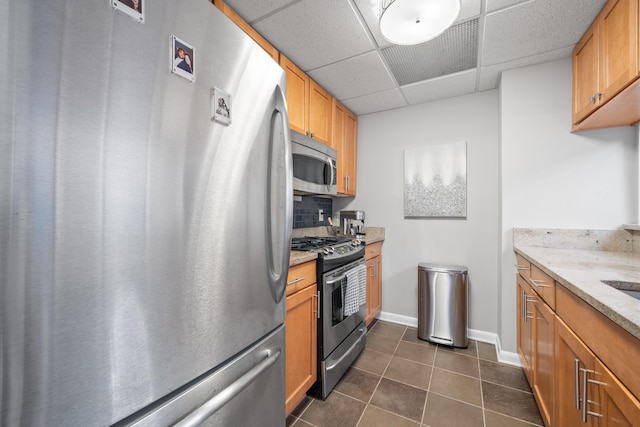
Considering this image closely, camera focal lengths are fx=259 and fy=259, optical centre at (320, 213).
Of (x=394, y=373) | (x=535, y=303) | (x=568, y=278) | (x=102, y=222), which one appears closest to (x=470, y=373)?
(x=394, y=373)

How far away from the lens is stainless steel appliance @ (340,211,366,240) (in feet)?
9.38

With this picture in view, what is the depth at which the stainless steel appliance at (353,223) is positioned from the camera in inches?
113

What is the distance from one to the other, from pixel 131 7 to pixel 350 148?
2.55 meters

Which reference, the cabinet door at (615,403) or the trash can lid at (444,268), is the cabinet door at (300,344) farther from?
the trash can lid at (444,268)

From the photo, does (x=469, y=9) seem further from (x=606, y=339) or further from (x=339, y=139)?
(x=606, y=339)

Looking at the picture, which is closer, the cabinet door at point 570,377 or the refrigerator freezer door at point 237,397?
the refrigerator freezer door at point 237,397

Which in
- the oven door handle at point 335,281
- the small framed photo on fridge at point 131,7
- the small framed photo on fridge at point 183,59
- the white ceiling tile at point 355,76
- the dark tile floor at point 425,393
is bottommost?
the dark tile floor at point 425,393

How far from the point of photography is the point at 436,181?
2.69 m

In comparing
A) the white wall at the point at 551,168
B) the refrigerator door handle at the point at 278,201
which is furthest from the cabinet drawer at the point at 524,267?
the refrigerator door handle at the point at 278,201

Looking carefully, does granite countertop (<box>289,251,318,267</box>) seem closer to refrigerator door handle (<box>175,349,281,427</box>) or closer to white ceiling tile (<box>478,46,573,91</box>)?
refrigerator door handle (<box>175,349,281,427</box>)

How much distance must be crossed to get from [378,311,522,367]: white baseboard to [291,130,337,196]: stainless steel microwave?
1694 mm

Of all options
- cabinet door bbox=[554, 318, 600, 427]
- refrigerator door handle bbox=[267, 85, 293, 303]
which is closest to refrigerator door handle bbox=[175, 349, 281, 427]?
refrigerator door handle bbox=[267, 85, 293, 303]

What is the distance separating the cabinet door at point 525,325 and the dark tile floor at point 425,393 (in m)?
0.21

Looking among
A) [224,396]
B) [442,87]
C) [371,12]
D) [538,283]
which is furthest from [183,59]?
[442,87]
